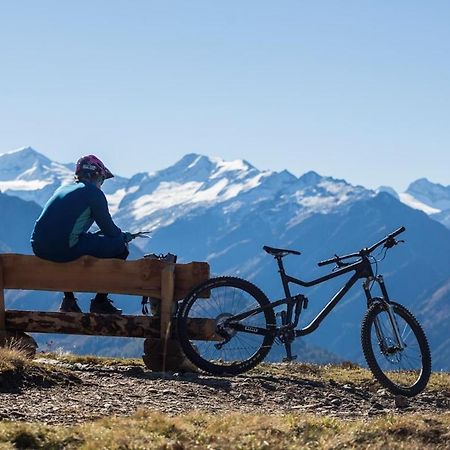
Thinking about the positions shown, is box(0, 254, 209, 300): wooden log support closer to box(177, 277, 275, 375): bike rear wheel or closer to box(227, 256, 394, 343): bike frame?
box(177, 277, 275, 375): bike rear wheel

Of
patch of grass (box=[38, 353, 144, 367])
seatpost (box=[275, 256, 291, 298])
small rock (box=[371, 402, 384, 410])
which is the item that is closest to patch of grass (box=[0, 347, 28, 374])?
patch of grass (box=[38, 353, 144, 367])

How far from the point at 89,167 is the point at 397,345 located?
5555 mm

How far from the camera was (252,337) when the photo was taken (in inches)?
512

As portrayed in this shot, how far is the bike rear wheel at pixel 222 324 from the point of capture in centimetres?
1259

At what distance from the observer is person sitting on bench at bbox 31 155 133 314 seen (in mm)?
12820

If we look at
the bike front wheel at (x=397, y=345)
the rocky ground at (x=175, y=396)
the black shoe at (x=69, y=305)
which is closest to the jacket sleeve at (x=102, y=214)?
the black shoe at (x=69, y=305)

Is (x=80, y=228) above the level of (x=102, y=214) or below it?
below

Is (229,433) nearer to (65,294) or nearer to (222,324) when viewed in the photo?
(222,324)

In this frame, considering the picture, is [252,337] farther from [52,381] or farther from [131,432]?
[131,432]

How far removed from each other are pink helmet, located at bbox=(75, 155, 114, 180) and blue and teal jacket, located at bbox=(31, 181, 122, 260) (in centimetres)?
29

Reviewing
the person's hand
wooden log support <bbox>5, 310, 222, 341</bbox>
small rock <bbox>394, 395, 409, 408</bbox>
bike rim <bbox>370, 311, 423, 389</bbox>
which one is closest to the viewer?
small rock <bbox>394, 395, 409, 408</bbox>

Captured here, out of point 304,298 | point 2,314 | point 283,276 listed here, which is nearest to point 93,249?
point 2,314

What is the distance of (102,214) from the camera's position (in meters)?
12.9

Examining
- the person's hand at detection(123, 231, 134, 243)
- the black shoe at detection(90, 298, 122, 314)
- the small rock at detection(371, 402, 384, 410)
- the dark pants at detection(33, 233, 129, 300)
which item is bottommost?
the small rock at detection(371, 402, 384, 410)
